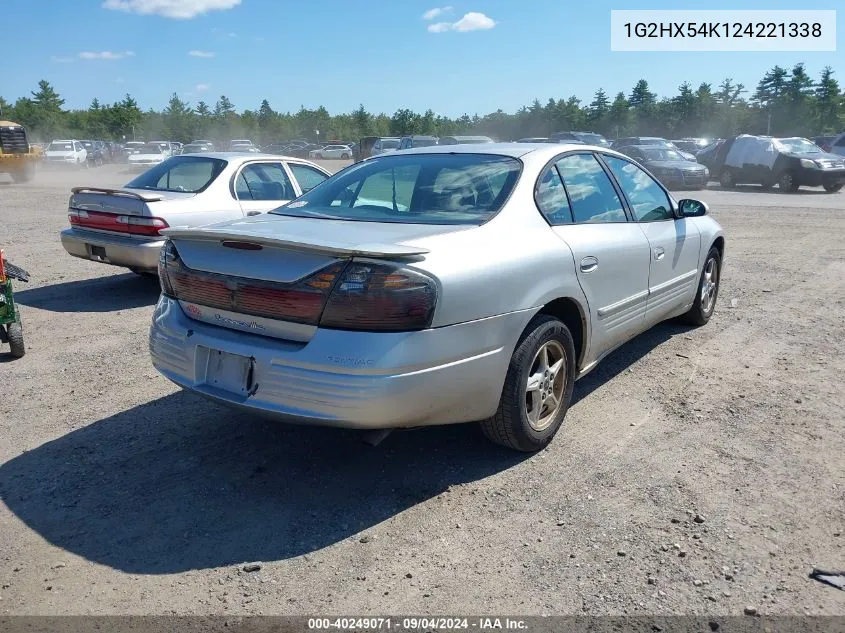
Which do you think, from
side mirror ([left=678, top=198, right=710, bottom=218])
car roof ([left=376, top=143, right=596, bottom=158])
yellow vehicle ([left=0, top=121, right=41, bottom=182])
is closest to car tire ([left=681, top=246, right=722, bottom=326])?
side mirror ([left=678, top=198, right=710, bottom=218])

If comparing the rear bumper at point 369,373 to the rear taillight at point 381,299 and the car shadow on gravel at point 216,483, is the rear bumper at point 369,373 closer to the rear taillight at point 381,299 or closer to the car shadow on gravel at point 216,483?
the rear taillight at point 381,299

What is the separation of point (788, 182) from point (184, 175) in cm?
2008

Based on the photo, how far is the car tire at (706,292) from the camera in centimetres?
623

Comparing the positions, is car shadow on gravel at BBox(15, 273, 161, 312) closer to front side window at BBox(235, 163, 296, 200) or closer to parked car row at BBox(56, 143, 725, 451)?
front side window at BBox(235, 163, 296, 200)

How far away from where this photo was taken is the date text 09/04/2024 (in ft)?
8.42

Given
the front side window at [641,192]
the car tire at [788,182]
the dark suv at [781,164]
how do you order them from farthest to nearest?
the car tire at [788,182] → the dark suv at [781,164] → the front side window at [641,192]

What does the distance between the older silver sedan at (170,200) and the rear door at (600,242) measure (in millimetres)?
4189

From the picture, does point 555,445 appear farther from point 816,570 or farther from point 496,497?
point 816,570

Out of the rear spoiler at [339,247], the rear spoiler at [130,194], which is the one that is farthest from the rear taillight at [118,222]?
the rear spoiler at [339,247]

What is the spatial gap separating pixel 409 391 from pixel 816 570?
→ 1.73 meters

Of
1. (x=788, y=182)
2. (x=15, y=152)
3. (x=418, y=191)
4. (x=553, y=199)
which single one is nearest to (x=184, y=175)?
(x=418, y=191)

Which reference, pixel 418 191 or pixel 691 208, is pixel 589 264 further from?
pixel 691 208

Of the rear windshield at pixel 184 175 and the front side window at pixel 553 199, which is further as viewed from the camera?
the rear windshield at pixel 184 175

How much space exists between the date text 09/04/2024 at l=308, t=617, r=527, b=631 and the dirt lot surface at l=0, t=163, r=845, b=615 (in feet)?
0.18
